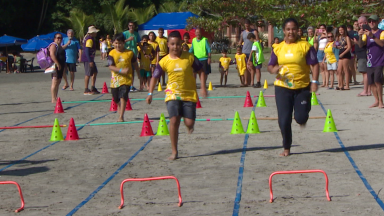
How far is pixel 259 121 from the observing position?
11.1m

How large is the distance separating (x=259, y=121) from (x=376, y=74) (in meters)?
2.93

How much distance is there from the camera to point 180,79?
7742mm

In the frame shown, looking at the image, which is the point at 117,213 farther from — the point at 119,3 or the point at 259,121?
the point at 119,3

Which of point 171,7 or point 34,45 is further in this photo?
point 171,7

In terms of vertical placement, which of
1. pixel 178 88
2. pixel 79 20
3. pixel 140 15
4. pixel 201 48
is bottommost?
pixel 178 88

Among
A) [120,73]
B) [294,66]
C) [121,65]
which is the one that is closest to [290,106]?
[294,66]

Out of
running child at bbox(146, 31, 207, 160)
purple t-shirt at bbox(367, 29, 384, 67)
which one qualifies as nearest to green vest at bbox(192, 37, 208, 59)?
purple t-shirt at bbox(367, 29, 384, 67)

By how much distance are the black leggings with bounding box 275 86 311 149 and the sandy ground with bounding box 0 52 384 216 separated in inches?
17.3

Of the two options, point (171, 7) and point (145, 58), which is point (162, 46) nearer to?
point (145, 58)

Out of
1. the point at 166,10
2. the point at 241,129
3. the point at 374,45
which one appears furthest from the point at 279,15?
the point at 166,10

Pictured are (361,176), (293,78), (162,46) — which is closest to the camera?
(361,176)

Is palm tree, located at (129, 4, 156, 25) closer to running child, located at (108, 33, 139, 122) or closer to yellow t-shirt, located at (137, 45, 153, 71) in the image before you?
yellow t-shirt, located at (137, 45, 153, 71)

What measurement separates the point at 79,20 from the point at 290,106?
155 feet

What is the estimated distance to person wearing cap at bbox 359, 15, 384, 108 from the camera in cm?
1184
